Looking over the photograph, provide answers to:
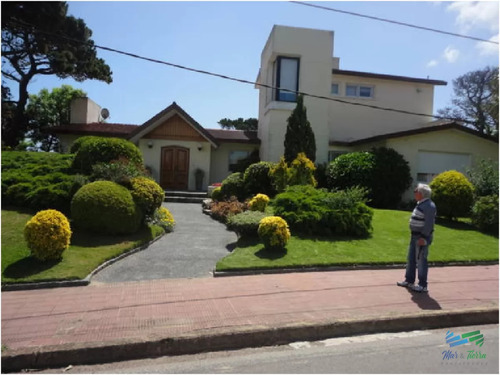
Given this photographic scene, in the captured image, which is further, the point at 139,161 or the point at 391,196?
the point at 391,196

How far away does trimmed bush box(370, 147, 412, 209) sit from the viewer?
1555 centimetres

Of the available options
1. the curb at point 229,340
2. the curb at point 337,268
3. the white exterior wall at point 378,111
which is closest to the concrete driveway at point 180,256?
the curb at point 337,268

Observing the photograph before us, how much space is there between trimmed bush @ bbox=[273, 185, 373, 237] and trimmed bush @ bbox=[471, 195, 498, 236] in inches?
156

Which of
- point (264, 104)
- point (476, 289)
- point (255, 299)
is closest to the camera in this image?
point (255, 299)

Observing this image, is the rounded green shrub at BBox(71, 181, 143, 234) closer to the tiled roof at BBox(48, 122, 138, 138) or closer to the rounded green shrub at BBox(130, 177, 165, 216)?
the rounded green shrub at BBox(130, 177, 165, 216)

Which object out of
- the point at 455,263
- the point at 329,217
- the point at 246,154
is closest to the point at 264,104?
the point at 246,154

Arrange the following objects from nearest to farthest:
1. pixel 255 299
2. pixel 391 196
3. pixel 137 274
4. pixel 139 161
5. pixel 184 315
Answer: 1. pixel 184 315
2. pixel 255 299
3. pixel 137 274
4. pixel 139 161
5. pixel 391 196

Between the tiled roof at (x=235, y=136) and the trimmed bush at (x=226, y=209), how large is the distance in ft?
25.3

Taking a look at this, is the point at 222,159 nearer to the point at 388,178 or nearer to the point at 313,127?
the point at 313,127

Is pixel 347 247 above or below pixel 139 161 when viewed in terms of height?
below

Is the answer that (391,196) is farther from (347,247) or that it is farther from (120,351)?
(120,351)

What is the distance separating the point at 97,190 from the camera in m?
9.51

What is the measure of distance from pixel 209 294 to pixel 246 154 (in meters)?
15.5

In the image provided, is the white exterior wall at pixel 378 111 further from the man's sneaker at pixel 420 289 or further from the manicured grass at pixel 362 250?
the man's sneaker at pixel 420 289
